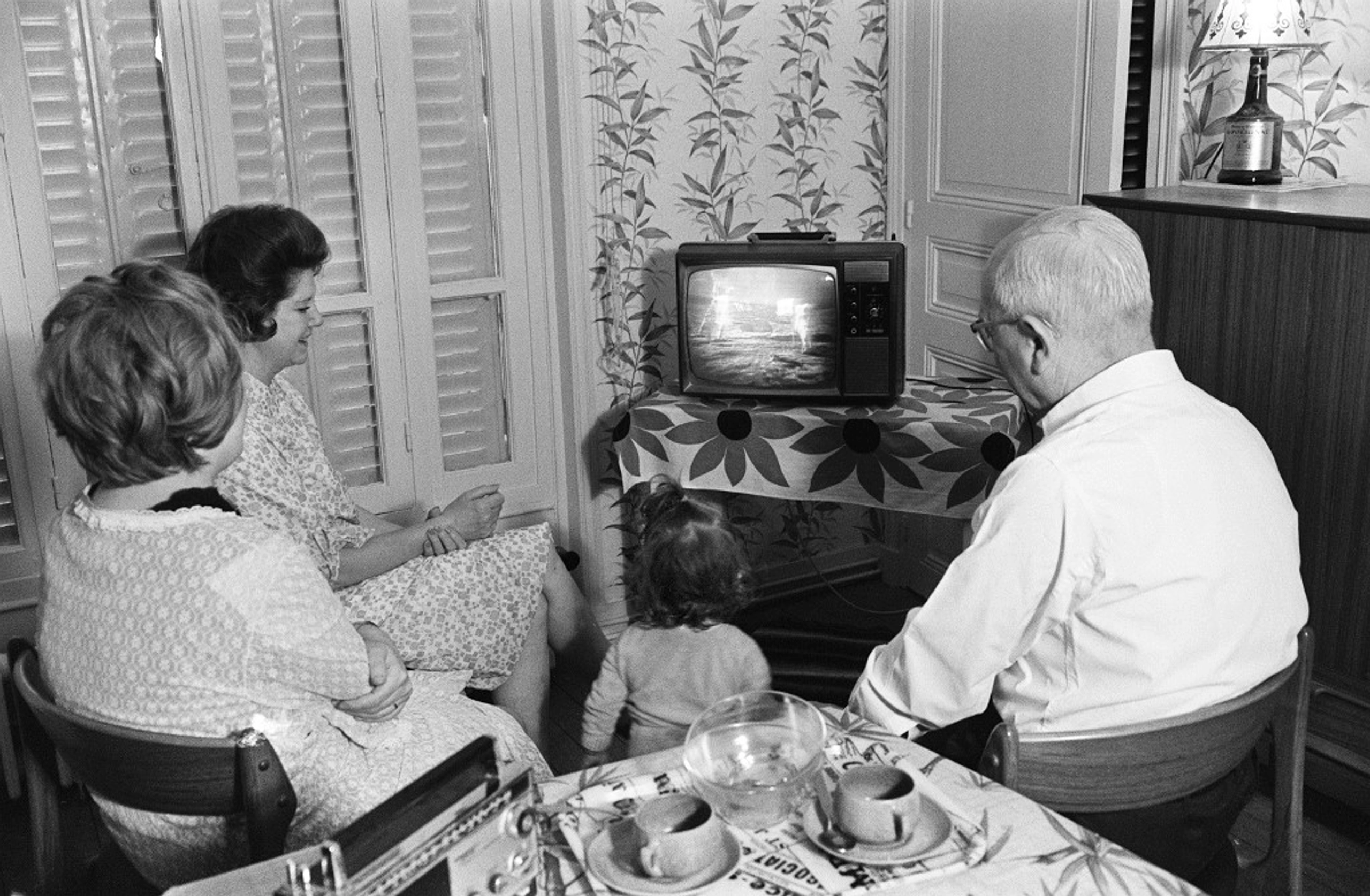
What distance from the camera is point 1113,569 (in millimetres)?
1302

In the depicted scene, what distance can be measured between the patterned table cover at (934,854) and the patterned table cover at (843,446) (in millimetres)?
1316

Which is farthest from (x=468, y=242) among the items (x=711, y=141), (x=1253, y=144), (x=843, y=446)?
(x=1253, y=144)

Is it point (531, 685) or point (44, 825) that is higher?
point (44, 825)

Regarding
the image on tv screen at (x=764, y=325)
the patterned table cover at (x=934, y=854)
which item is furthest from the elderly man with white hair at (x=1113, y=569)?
the image on tv screen at (x=764, y=325)

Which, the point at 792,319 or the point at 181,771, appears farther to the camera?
the point at 792,319

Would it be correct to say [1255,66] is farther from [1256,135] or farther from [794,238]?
[794,238]

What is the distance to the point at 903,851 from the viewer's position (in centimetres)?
107

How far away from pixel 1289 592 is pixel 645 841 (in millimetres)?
759

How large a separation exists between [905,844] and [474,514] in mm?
1407

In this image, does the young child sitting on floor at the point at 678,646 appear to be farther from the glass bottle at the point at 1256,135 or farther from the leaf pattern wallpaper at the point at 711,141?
the glass bottle at the point at 1256,135

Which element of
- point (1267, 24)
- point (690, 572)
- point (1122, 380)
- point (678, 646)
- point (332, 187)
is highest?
point (1267, 24)

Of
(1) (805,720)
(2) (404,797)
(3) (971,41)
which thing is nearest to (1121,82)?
(3) (971,41)

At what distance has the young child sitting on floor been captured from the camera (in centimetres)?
189

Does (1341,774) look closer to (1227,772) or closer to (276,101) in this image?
(1227,772)
